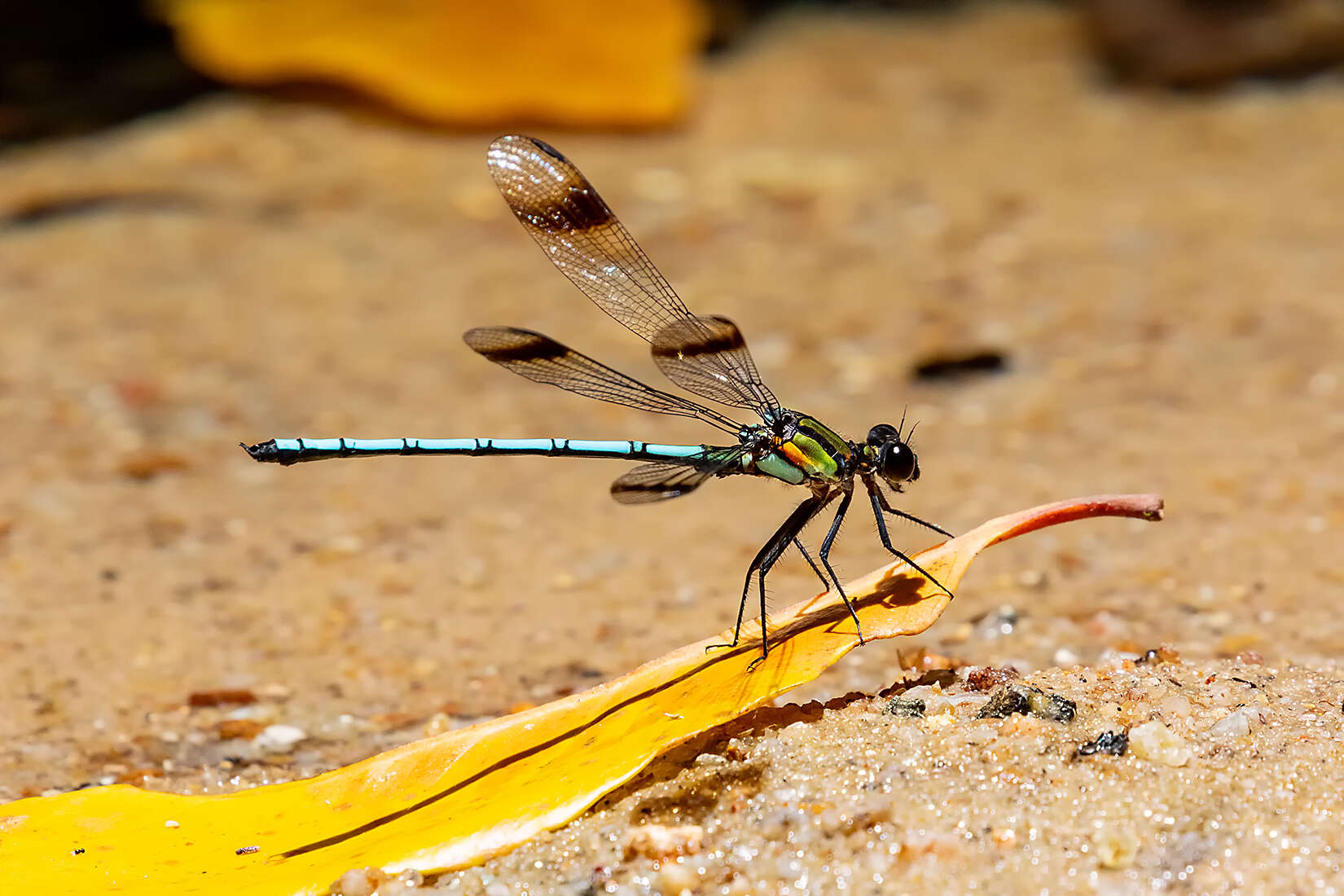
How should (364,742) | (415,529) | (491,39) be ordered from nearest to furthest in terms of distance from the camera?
(364,742)
(415,529)
(491,39)

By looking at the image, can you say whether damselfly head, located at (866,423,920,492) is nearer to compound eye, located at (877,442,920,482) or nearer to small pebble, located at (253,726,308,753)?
compound eye, located at (877,442,920,482)

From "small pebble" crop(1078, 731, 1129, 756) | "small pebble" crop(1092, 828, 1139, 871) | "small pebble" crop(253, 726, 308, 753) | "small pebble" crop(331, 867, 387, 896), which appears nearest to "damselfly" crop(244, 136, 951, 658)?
"small pebble" crop(253, 726, 308, 753)

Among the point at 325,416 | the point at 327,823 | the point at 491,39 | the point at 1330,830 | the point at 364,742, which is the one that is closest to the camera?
the point at 1330,830

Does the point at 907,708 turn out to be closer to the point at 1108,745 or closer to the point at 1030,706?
the point at 1030,706

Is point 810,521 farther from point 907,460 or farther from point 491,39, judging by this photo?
point 491,39

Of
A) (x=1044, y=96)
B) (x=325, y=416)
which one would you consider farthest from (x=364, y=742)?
(x=1044, y=96)

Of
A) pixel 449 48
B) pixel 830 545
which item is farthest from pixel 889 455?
pixel 449 48

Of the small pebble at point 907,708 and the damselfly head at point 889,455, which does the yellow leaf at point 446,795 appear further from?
the damselfly head at point 889,455
